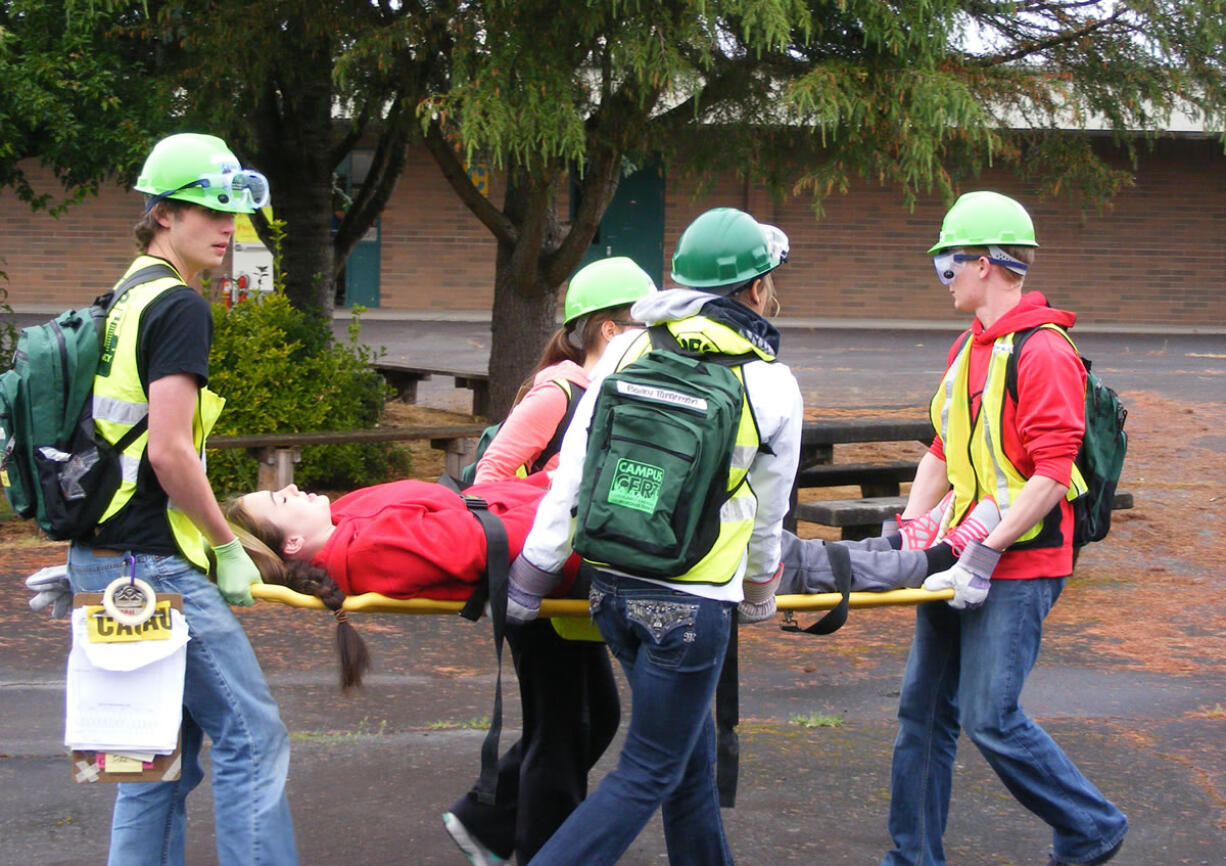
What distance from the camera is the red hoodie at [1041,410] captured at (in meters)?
3.55

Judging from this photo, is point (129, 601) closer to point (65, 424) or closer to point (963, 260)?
point (65, 424)

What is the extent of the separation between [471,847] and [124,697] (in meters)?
1.32

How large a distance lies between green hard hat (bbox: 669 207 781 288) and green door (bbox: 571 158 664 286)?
22852mm

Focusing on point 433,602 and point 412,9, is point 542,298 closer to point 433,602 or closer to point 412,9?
point 412,9

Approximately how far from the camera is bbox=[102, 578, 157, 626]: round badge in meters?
3.07

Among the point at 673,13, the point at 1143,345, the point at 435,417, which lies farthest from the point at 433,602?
the point at 1143,345

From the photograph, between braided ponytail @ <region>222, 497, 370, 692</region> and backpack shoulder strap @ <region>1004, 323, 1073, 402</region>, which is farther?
backpack shoulder strap @ <region>1004, 323, 1073, 402</region>

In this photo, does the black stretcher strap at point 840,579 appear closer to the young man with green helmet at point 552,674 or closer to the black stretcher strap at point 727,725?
the black stretcher strap at point 727,725

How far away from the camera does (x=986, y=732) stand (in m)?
3.65

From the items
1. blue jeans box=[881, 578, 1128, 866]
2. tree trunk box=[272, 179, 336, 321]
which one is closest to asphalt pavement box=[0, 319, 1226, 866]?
blue jeans box=[881, 578, 1128, 866]

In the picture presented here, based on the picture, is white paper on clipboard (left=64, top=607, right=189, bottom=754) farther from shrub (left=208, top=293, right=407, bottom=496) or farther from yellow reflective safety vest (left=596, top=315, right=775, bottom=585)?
shrub (left=208, top=293, right=407, bottom=496)

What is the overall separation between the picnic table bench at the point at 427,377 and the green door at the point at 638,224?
13.1m

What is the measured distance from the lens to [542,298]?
33.4 ft

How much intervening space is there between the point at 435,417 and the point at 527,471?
838cm
